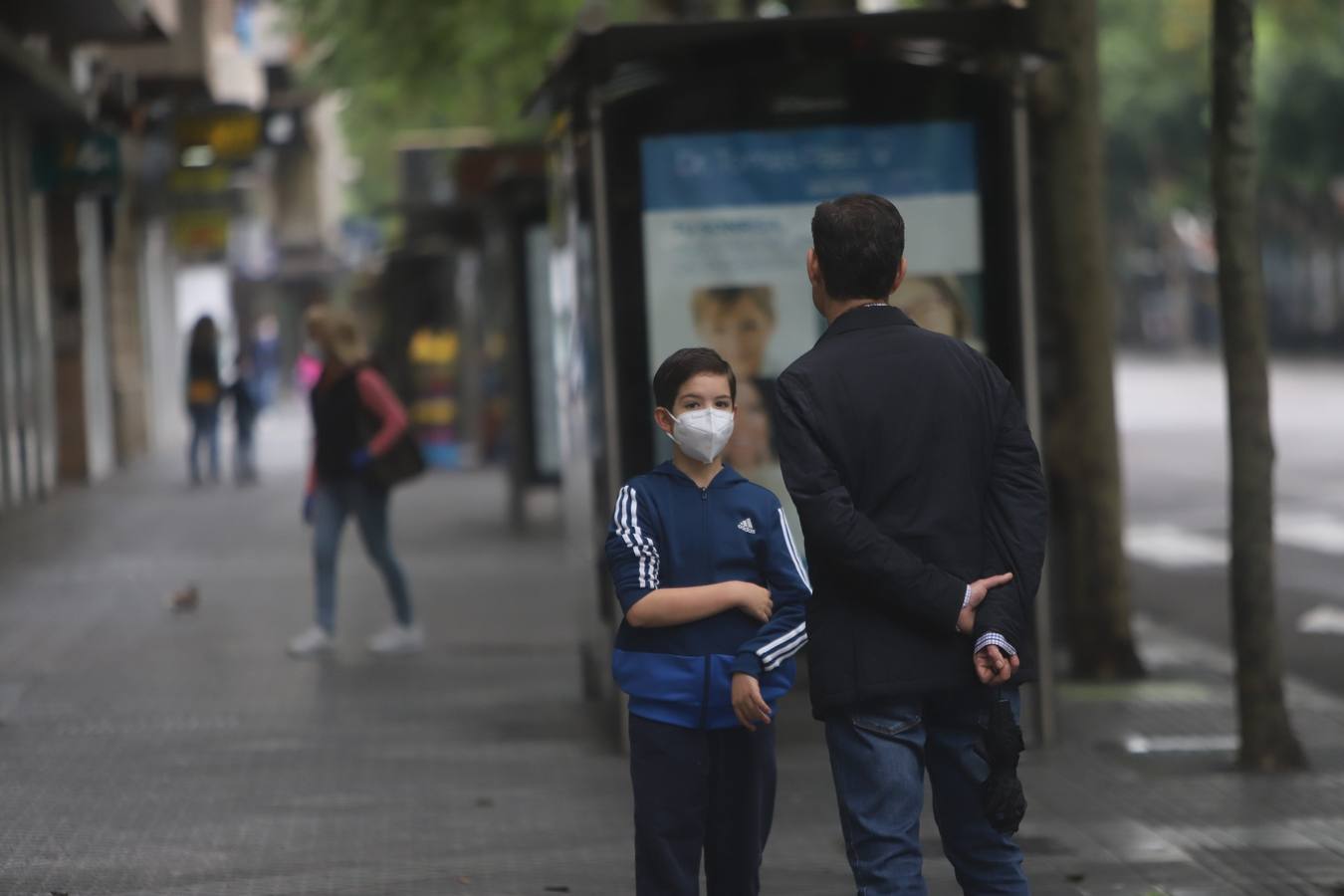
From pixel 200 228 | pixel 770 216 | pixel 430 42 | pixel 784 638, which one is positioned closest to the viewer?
pixel 784 638

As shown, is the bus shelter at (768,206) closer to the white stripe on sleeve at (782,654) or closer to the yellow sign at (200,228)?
the white stripe on sleeve at (782,654)

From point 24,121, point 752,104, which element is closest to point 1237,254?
point 752,104

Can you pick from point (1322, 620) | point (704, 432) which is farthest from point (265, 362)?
point (704, 432)

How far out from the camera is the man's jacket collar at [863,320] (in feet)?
15.3

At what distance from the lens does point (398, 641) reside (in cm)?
1148

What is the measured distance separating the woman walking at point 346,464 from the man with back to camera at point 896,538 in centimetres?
678

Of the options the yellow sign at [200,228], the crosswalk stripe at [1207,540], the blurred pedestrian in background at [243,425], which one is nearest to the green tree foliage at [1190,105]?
the yellow sign at [200,228]

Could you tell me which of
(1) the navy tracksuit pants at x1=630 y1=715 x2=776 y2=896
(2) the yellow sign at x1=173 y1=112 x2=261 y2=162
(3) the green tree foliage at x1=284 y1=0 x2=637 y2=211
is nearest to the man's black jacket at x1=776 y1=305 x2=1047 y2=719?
(1) the navy tracksuit pants at x1=630 y1=715 x2=776 y2=896

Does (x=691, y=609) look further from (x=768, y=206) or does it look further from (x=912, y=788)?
(x=768, y=206)

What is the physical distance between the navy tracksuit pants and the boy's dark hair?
2.25 feet

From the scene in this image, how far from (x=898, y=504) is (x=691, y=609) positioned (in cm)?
50

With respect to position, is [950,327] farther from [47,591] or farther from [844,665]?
[47,591]

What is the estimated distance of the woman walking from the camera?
11.3m

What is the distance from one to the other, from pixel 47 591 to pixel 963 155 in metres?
7.53
